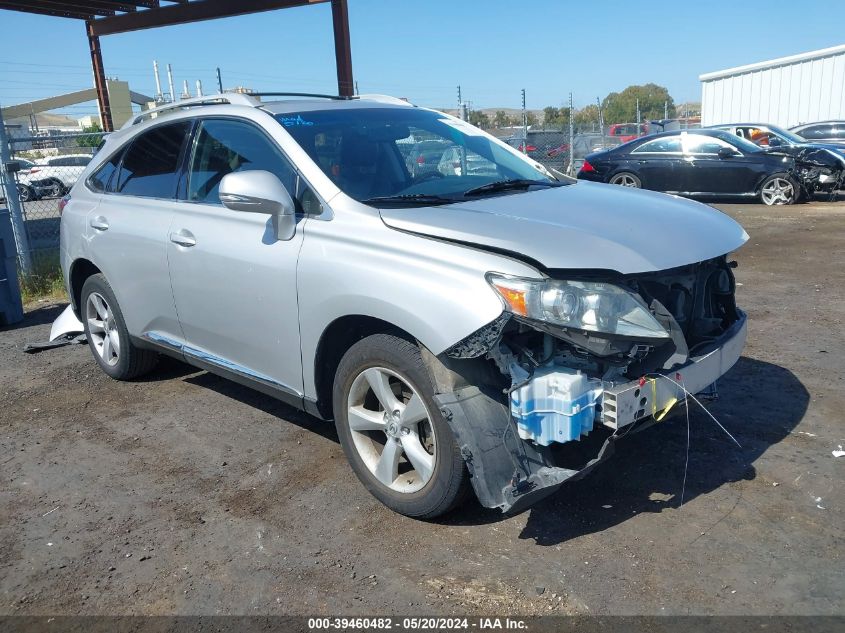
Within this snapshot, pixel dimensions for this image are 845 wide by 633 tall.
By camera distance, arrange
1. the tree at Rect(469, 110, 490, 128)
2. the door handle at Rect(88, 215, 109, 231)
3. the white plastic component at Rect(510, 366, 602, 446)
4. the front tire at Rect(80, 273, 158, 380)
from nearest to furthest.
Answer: the white plastic component at Rect(510, 366, 602, 446) < the door handle at Rect(88, 215, 109, 231) < the front tire at Rect(80, 273, 158, 380) < the tree at Rect(469, 110, 490, 128)

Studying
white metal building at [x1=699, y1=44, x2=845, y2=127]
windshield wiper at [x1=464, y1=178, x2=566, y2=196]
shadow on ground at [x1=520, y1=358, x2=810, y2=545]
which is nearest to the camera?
shadow on ground at [x1=520, y1=358, x2=810, y2=545]

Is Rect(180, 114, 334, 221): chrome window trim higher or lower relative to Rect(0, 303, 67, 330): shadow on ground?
higher

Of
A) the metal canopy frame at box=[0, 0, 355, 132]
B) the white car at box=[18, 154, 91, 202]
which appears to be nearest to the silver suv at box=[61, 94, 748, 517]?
the metal canopy frame at box=[0, 0, 355, 132]

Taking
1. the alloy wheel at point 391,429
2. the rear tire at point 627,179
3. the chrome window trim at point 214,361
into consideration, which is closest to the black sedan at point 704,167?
Result: the rear tire at point 627,179

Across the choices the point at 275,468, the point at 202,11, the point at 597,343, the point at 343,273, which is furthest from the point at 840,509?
the point at 202,11

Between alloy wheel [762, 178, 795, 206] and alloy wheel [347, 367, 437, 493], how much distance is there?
12.8 metres

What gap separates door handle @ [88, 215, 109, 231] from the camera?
505cm

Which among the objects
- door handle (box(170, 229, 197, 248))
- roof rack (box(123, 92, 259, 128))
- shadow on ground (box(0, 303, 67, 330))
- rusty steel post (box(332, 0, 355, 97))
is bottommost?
shadow on ground (box(0, 303, 67, 330))

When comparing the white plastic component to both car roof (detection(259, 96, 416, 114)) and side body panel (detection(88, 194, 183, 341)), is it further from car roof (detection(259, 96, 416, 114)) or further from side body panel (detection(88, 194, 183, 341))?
side body panel (detection(88, 194, 183, 341))

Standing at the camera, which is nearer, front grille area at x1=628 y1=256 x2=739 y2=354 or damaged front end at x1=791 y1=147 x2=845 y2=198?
front grille area at x1=628 y1=256 x2=739 y2=354

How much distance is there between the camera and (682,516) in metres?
3.35

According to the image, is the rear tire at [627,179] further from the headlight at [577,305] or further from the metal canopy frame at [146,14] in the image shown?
the headlight at [577,305]

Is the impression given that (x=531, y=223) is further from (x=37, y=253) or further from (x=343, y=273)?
(x=37, y=253)

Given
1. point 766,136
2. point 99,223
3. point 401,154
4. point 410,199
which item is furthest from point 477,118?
point 410,199
